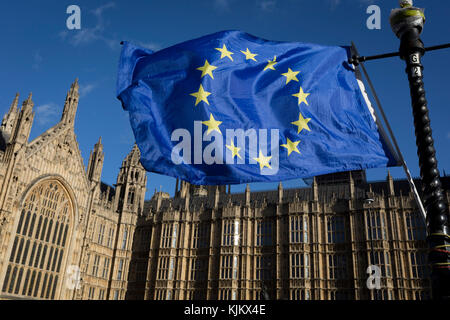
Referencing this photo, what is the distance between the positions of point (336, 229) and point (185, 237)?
19.1m

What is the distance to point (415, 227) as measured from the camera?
4484 cm

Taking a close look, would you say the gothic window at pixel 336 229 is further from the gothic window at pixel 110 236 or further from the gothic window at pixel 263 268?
the gothic window at pixel 110 236

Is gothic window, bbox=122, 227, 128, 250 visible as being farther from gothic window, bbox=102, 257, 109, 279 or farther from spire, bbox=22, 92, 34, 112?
spire, bbox=22, 92, 34, 112

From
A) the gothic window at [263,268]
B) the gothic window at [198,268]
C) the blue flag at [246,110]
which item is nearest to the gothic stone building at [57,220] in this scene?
the gothic window at [198,268]

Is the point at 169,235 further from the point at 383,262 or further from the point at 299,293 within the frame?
the point at 383,262

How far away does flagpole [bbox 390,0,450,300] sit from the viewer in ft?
20.7

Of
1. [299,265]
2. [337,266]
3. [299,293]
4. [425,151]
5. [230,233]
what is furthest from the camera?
[230,233]

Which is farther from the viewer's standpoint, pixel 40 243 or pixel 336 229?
pixel 336 229

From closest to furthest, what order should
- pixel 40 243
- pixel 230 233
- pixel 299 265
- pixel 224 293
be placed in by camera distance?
pixel 40 243 < pixel 299 265 < pixel 224 293 < pixel 230 233

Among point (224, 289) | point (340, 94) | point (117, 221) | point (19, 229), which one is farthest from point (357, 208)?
point (340, 94)

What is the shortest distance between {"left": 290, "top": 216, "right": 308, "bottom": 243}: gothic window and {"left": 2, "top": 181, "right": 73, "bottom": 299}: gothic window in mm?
25590

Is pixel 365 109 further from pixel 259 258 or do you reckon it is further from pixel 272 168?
pixel 259 258

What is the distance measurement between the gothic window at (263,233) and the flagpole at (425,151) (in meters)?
43.8

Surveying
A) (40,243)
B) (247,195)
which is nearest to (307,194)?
(247,195)
